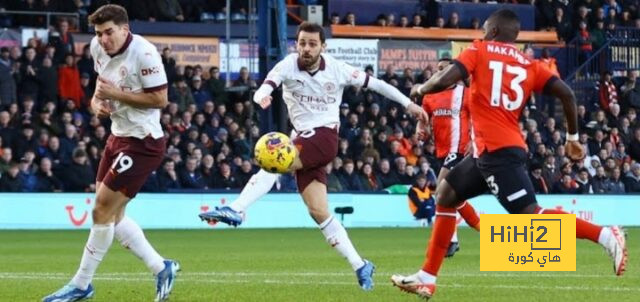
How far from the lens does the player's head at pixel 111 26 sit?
1214 centimetres

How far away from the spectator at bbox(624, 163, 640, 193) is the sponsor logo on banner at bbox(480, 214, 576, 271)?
2375 centimetres

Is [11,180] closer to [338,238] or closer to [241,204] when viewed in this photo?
[241,204]

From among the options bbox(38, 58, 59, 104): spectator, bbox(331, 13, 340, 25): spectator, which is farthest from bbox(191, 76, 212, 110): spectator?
bbox(331, 13, 340, 25): spectator

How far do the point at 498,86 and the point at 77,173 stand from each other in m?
17.6

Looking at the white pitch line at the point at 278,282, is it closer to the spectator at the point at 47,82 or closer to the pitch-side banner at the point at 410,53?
the spectator at the point at 47,82

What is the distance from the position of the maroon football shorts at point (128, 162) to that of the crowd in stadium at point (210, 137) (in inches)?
624

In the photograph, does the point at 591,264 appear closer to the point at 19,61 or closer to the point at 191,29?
the point at 19,61

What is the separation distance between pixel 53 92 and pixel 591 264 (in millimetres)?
15126

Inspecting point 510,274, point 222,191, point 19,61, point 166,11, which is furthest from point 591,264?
point 166,11

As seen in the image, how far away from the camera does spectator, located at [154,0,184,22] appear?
115 ft

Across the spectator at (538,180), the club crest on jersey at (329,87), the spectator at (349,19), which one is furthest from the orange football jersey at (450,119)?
the spectator at (349,19)

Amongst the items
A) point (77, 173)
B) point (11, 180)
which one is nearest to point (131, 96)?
point (11, 180)

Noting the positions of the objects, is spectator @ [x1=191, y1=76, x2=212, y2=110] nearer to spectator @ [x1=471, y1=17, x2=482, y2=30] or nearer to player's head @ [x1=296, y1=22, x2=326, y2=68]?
spectator @ [x1=471, y1=17, x2=482, y2=30]

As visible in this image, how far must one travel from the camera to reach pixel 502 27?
11969 millimetres
